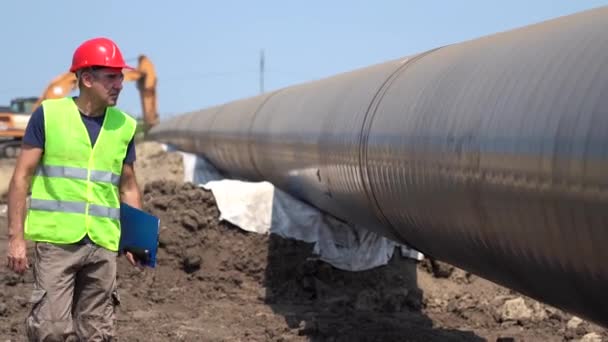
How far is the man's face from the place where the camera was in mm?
4891

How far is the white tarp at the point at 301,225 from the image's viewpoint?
8.94 meters

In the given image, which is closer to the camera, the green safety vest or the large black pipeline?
the large black pipeline

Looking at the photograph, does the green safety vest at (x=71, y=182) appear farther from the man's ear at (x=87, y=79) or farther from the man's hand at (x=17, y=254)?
the man's hand at (x=17, y=254)

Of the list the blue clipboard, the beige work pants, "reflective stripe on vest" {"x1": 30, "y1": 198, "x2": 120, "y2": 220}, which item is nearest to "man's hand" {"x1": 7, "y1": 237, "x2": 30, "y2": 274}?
the beige work pants

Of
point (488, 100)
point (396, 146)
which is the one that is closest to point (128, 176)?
point (396, 146)

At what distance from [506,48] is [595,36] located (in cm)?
86

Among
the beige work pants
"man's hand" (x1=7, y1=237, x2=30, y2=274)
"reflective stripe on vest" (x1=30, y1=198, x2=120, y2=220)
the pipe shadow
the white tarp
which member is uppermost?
"reflective stripe on vest" (x1=30, y1=198, x2=120, y2=220)

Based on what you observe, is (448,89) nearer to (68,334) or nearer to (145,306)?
(68,334)

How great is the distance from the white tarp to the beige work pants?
4.04 metres

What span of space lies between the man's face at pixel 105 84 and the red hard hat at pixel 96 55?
0.14 ft

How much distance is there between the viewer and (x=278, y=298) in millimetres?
8648

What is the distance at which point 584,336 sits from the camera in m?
6.88

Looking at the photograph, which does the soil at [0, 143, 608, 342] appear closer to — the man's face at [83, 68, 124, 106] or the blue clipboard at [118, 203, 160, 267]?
the blue clipboard at [118, 203, 160, 267]

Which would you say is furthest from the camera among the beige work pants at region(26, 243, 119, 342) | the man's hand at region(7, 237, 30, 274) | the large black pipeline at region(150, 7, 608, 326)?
the beige work pants at region(26, 243, 119, 342)
